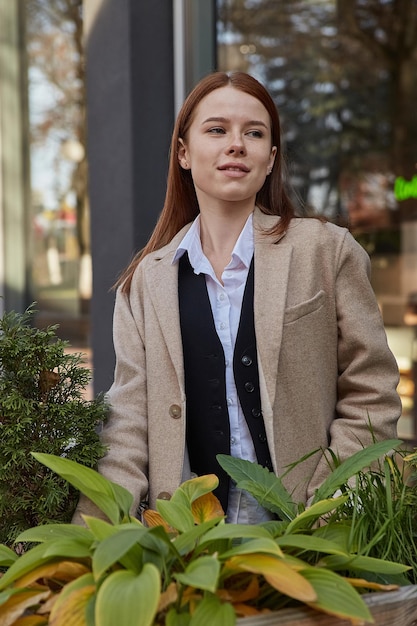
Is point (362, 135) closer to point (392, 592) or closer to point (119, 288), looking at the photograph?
point (119, 288)

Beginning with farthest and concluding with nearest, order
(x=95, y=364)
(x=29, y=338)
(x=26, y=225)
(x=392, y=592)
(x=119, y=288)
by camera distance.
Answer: (x=26, y=225)
(x=95, y=364)
(x=119, y=288)
(x=29, y=338)
(x=392, y=592)

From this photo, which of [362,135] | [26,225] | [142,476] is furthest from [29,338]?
[362,135]

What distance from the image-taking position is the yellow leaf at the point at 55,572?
1379mm

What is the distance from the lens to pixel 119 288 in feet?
7.24

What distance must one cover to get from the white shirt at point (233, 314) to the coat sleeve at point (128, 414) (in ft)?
0.57

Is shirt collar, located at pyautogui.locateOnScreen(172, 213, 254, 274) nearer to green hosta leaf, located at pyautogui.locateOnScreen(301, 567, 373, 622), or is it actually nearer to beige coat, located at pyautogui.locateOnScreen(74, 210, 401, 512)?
beige coat, located at pyautogui.locateOnScreen(74, 210, 401, 512)

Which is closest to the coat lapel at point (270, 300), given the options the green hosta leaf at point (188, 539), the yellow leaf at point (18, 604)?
the green hosta leaf at point (188, 539)

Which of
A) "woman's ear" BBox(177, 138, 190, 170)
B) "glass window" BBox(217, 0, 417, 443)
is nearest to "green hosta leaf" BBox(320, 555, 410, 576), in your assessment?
"woman's ear" BBox(177, 138, 190, 170)

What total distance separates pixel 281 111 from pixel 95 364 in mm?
2983

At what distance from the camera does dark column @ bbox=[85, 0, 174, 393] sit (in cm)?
430

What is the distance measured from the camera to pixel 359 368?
201 cm

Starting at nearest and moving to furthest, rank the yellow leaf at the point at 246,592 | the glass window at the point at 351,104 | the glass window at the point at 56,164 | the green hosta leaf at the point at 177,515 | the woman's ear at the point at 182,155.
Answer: the yellow leaf at the point at 246,592 < the green hosta leaf at the point at 177,515 < the woman's ear at the point at 182,155 < the glass window at the point at 351,104 < the glass window at the point at 56,164

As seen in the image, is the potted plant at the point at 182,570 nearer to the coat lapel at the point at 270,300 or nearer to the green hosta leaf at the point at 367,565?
the green hosta leaf at the point at 367,565

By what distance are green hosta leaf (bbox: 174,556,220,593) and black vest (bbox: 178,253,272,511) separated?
2.34 feet
